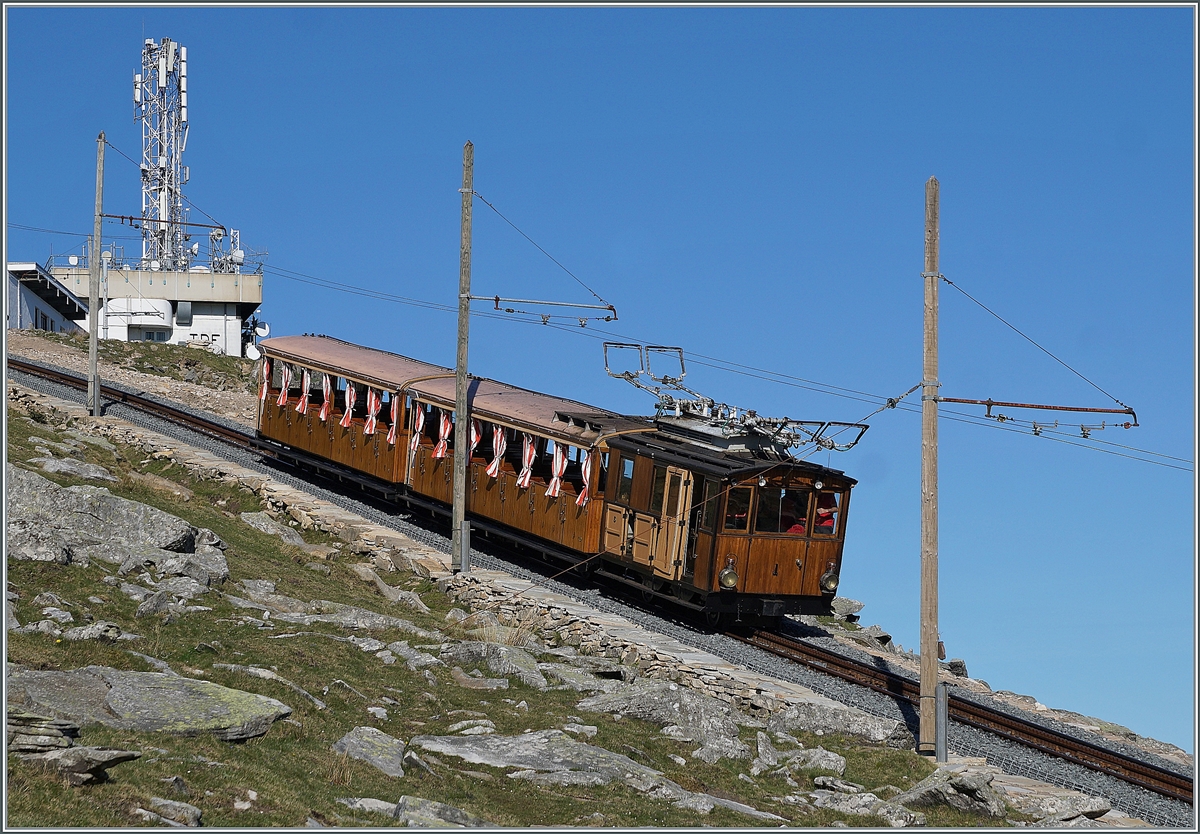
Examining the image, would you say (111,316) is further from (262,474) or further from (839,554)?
(839,554)

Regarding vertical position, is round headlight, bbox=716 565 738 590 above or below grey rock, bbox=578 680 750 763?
above

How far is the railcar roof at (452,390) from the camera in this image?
1049 inches

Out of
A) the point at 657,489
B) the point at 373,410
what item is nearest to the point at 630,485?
the point at 657,489

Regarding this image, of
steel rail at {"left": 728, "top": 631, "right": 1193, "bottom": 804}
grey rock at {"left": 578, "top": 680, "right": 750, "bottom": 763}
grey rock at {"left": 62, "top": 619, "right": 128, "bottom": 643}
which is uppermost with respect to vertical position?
grey rock at {"left": 62, "top": 619, "right": 128, "bottom": 643}

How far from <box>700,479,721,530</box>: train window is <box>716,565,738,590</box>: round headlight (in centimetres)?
76

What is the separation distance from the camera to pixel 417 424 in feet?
103

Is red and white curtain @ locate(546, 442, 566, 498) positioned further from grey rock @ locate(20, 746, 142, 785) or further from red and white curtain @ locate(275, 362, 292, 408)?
grey rock @ locate(20, 746, 142, 785)

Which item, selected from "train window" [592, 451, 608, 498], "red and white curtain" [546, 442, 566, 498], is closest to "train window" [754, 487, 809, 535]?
"train window" [592, 451, 608, 498]

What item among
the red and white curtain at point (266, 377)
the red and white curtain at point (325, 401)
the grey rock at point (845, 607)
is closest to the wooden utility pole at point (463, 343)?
the red and white curtain at point (325, 401)

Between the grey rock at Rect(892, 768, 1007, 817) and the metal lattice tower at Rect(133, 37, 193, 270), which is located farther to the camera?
the metal lattice tower at Rect(133, 37, 193, 270)

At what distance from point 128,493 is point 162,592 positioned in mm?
7485

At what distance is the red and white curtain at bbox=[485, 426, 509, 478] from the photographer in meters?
28.7

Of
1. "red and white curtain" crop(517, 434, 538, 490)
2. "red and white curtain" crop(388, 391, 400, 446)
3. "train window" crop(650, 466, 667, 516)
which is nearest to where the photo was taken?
"train window" crop(650, 466, 667, 516)

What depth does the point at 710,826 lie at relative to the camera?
1359cm
